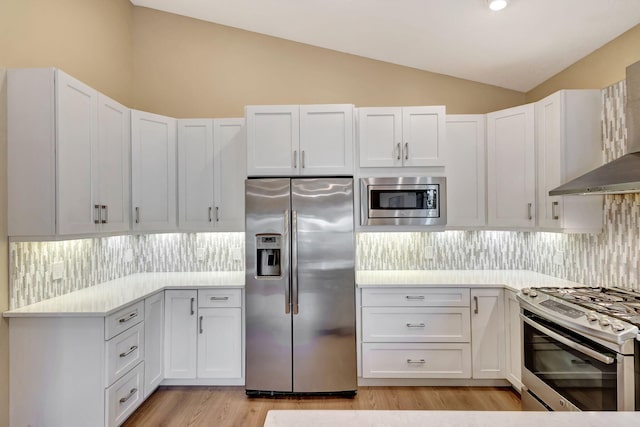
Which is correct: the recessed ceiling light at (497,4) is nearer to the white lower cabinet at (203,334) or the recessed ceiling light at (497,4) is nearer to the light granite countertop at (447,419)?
the light granite countertop at (447,419)

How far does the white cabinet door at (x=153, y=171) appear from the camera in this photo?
2916 mm

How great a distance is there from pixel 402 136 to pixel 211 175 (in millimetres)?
1760

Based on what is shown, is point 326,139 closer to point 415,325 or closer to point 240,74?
point 240,74

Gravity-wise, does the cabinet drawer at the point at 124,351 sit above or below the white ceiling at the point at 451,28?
below

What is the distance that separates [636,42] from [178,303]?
3.85 m

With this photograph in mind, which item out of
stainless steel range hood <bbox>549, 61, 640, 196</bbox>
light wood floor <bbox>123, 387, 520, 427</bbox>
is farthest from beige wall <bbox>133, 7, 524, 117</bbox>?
light wood floor <bbox>123, 387, 520, 427</bbox>

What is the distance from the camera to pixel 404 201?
117 inches

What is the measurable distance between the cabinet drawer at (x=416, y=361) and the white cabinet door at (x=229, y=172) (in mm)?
1611

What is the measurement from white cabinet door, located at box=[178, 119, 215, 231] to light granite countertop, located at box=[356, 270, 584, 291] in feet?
5.06

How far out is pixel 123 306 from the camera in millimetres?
2285

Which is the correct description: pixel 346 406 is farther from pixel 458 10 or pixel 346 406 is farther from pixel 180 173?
pixel 458 10

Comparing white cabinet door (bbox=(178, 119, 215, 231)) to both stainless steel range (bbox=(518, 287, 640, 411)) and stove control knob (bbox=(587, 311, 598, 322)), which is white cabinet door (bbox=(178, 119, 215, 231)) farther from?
stove control knob (bbox=(587, 311, 598, 322))

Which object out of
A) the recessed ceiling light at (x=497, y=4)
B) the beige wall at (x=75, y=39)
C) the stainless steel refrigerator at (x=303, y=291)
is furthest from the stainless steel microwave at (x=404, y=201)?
the beige wall at (x=75, y=39)

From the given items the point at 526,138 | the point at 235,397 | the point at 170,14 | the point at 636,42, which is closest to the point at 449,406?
the point at 235,397
